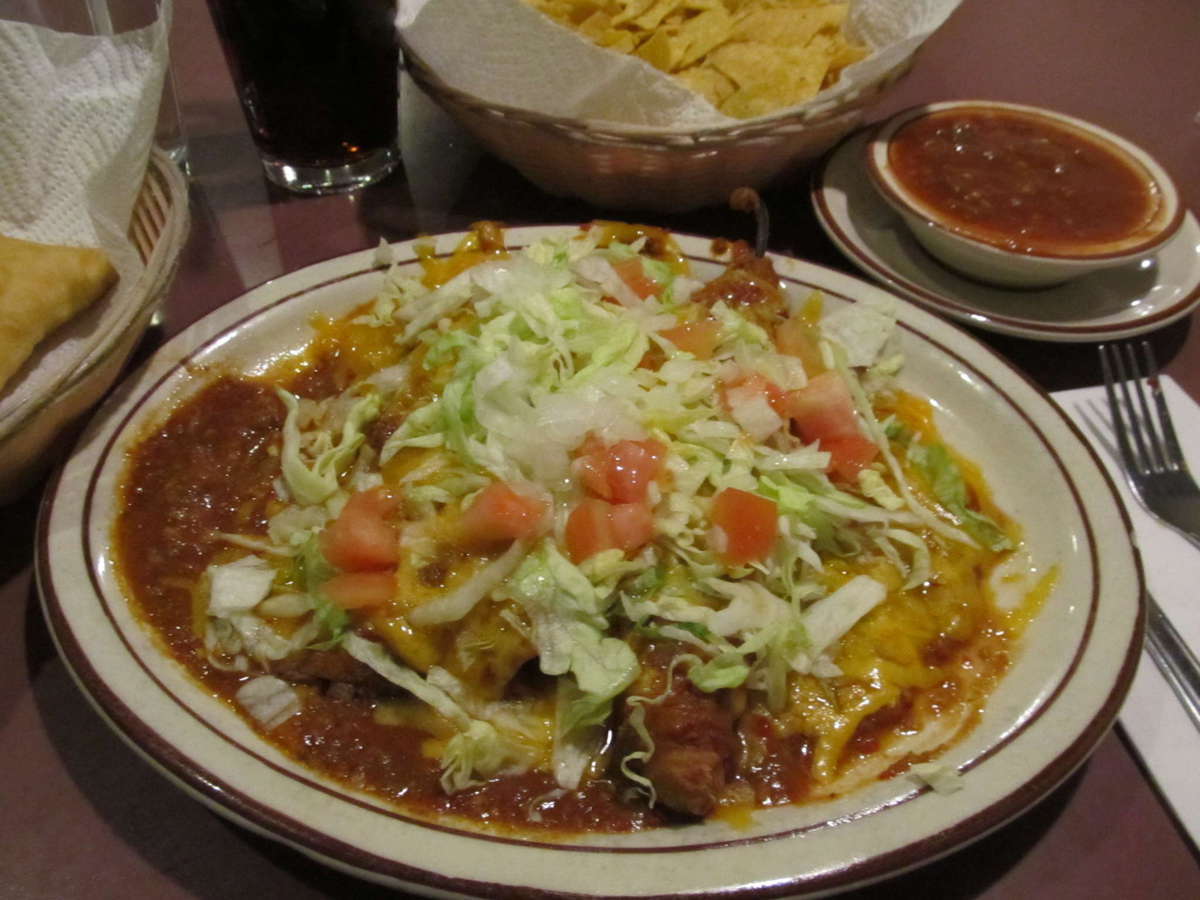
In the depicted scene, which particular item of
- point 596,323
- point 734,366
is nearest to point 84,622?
point 596,323

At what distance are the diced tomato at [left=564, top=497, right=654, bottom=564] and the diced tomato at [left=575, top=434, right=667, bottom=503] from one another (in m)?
0.02

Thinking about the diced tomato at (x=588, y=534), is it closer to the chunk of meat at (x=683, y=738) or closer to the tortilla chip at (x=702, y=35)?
the chunk of meat at (x=683, y=738)

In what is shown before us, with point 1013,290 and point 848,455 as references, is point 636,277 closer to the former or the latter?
point 848,455

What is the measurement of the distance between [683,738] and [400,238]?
179cm

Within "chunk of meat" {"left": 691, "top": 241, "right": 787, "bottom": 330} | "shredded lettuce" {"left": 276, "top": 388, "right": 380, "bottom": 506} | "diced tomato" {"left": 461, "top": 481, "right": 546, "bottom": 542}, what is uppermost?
"diced tomato" {"left": 461, "top": 481, "right": 546, "bottom": 542}

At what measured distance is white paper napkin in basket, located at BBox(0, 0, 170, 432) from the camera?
1.98m

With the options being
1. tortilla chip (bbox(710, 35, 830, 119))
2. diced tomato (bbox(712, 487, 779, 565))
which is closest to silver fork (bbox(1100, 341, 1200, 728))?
diced tomato (bbox(712, 487, 779, 565))

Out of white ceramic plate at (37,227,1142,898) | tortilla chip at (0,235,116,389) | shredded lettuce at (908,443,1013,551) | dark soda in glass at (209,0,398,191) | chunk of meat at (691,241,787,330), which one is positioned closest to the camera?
white ceramic plate at (37,227,1142,898)

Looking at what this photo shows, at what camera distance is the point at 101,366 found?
65.6 inches

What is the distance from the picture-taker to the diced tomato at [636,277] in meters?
2.17

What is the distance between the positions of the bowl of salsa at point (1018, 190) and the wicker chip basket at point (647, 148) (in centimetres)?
21

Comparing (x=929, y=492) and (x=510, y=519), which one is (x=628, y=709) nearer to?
(x=510, y=519)

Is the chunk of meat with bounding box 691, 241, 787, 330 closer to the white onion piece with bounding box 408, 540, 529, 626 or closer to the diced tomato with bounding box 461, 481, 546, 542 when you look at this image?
the diced tomato with bounding box 461, 481, 546, 542

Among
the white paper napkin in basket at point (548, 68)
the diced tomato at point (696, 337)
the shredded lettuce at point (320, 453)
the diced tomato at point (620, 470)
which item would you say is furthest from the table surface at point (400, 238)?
the diced tomato at point (696, 337)
